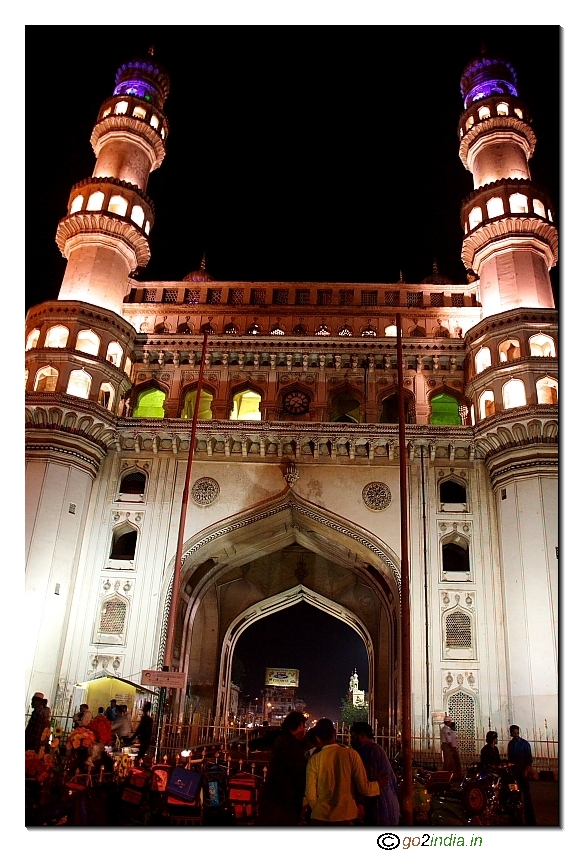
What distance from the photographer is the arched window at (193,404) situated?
77.7ft

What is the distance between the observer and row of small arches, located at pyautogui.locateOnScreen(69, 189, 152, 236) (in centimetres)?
2539

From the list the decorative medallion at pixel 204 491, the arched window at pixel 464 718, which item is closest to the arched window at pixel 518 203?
the decorative medallion at pixel 204 491

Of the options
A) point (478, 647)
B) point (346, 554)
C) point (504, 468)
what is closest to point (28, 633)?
point (346, 554)

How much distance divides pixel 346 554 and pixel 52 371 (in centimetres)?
1088

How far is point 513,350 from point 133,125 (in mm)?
17136

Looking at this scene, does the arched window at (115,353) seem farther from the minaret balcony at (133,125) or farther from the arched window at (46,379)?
the minaret balcony at (133,125)

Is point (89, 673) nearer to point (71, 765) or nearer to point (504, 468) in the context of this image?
point (71, 765)

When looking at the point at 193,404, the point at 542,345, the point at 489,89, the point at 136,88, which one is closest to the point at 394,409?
the point at 542,345

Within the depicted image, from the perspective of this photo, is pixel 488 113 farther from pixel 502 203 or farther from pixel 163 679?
pixel 163 679

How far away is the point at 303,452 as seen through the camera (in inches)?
841

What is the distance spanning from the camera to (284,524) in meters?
22.1

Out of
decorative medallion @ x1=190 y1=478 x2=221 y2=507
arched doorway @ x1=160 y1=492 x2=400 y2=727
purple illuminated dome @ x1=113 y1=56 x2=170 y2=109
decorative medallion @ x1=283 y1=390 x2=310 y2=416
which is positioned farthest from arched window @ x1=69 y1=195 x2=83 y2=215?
arched doorway @ x1=160 y1=492 x2=400 y2=727

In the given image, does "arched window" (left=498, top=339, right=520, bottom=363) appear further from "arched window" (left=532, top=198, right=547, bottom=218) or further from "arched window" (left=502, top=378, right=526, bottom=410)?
"arched window" (left=532, top=198, right=547, bottom=218)

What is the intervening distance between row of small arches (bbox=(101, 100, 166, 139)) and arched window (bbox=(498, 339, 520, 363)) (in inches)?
651
